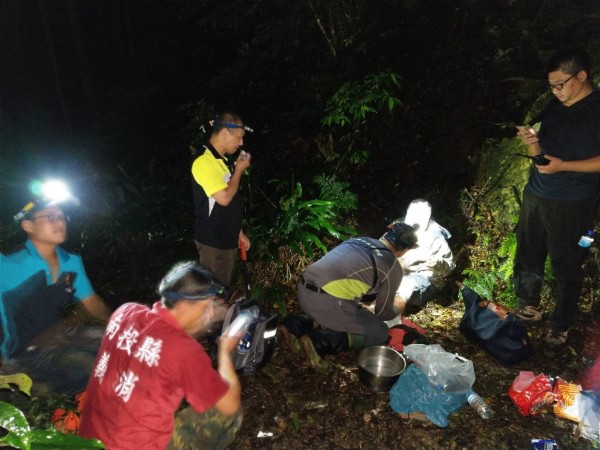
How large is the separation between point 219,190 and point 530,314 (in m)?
3.50

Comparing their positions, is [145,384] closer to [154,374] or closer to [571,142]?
[154,374]

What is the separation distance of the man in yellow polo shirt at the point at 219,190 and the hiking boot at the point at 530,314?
3147 millimetres

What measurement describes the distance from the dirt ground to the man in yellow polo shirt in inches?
46.7

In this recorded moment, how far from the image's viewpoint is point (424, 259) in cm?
467

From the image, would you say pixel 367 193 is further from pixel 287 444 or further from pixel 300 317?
pixel 287 444

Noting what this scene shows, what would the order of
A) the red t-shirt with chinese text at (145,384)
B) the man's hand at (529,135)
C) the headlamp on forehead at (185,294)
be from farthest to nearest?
the man's hand at (529,135)
the headlamp on forehead at (185,294)
the red t-shirt with chinese text at (145,384)

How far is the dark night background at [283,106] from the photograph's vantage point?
6.08m

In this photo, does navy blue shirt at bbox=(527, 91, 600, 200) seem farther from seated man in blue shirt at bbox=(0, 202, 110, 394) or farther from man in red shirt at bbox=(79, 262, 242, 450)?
seated man in blue shirt at bbox=(0, 202, 110, 394)

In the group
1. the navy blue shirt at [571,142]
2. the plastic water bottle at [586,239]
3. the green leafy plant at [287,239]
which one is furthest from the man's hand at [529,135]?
the green leafy plant at [287,239]

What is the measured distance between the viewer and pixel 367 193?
7.41m

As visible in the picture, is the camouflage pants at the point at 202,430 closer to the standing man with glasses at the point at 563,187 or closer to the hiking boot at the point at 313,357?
the hiking boot at the point at 313,357

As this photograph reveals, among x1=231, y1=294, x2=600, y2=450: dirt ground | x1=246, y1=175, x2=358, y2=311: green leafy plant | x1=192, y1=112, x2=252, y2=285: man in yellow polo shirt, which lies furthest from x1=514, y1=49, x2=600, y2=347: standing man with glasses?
x1=192, y1=112, x2=252, y2=285: man in yellow polo shirt

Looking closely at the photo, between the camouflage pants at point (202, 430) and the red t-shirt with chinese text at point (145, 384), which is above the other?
the red t-shirt with chinese text at point (145, 384)

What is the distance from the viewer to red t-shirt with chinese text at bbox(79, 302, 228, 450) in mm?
1922
